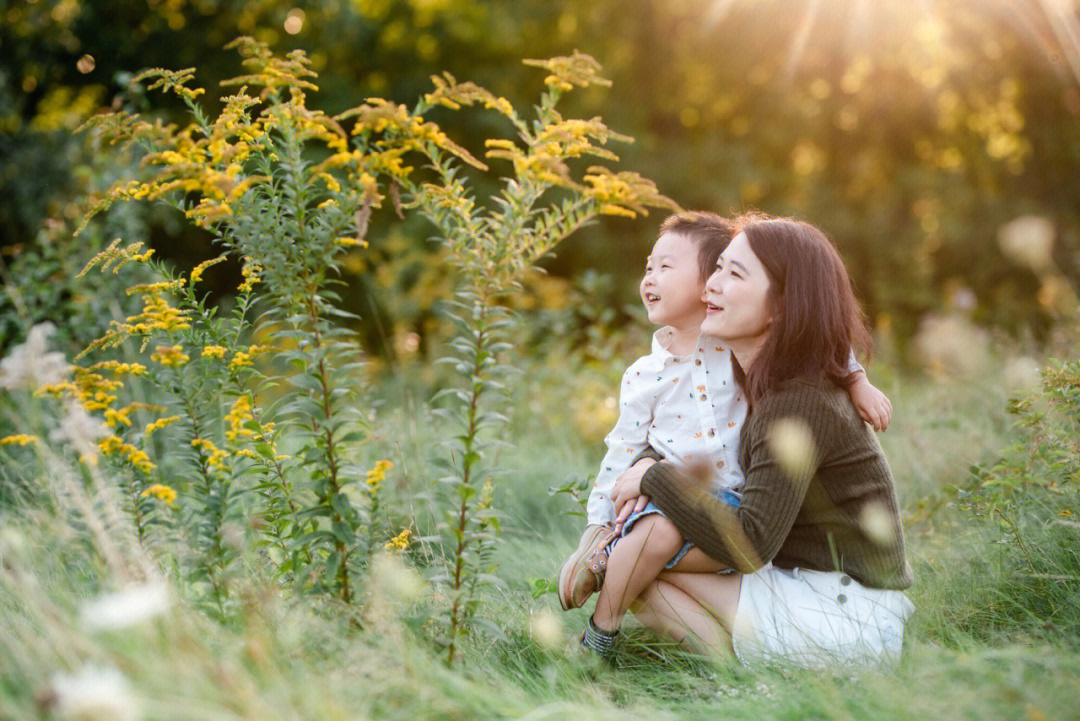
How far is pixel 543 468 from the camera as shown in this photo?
460cm

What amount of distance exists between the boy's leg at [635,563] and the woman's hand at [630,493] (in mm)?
46

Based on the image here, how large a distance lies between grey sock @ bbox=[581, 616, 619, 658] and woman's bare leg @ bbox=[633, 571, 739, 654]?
0.46 feet

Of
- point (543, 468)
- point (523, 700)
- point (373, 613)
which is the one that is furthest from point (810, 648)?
point (543, 468)

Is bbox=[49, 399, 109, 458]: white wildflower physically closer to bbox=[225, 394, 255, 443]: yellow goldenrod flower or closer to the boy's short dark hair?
bbox=[225, 394, 255, 443]: yellow goldenrod flower

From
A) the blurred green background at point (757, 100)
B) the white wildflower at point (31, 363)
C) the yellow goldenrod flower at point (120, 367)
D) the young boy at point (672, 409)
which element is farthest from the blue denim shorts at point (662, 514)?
the blurred green background at point (757, 100)

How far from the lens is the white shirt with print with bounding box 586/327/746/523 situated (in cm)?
272

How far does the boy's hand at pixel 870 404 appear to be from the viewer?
2.58 meters

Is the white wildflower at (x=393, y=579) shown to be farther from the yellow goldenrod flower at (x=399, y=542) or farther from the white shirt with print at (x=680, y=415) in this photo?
the white shirt with print at (x=680, y=415)

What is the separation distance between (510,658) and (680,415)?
3.03 feet

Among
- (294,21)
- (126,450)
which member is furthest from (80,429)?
(294,21)

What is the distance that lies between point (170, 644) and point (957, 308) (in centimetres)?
1000

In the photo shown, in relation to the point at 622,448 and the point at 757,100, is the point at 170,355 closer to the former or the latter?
the point at 622,448

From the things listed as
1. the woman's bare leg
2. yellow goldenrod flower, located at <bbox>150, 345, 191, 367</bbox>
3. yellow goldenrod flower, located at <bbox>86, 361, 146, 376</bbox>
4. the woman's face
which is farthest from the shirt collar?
yellow goldenrod flower, located at <bbox>86, 361, 146, 376</bbox>

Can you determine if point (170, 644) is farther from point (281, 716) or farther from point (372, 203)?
point (372, 203)
